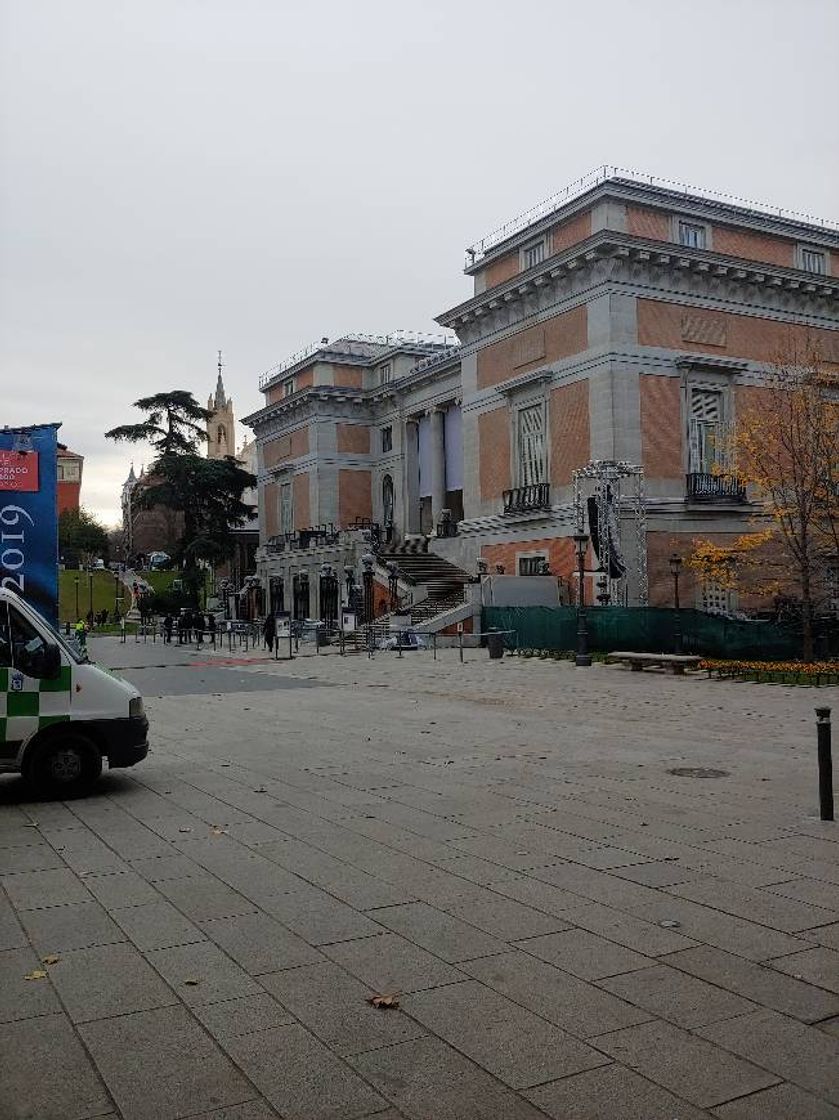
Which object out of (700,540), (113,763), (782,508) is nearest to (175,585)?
(700,540)

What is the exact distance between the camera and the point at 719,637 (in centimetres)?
2594

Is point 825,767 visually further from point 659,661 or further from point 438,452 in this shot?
point 438,452

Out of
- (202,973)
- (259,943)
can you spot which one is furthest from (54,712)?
(202,973)

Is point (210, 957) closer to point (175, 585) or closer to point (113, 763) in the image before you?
point (113, 763)

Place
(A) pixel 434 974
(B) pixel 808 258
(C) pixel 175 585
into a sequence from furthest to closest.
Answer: (C) pixel 175 585 → (B) pixel 808 258 → (A) pixel 434 974

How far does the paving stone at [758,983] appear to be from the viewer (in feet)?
15.0

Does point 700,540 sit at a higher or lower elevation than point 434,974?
higher

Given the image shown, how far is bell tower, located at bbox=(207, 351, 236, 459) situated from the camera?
151500 mm

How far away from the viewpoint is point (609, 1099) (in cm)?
375

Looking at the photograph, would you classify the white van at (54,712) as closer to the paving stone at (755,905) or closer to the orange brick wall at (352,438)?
the paving stone at (755,905)

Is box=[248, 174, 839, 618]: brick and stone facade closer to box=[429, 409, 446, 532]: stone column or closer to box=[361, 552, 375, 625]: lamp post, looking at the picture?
box=[361, 552, 375, 625]: lamp post

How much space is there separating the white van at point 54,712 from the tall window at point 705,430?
30295 mm

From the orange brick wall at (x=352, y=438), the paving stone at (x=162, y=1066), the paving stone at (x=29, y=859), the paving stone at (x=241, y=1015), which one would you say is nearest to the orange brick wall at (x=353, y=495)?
the orange brick wall at (x=352, y=438)

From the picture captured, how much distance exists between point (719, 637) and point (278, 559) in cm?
4114
